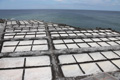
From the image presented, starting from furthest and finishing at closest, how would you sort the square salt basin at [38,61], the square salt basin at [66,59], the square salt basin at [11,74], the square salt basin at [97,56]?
1. the square salt basin at [97,56]
2. the square salt basin at [66,59]
3. the square salt basin at [38,61]
4. the square salt basin at [11,74]

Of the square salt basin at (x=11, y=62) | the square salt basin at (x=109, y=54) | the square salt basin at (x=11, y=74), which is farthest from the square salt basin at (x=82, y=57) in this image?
the square salt basin at (x=11, y=74)

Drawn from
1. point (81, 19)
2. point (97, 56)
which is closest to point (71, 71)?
point (97, 56)

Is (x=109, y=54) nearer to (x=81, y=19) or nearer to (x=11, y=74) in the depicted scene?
(x=11, y=74)

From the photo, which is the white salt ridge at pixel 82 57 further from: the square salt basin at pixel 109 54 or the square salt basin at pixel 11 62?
the square salt basin at pixel 11 62

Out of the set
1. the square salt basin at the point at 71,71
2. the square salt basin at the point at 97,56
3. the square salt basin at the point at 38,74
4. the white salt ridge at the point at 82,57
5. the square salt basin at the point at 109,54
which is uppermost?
the square salt basin at the point at 109,54

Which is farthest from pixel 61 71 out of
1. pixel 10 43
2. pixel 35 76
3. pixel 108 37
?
pixel 108 37

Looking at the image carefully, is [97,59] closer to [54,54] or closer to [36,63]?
[54,54]
